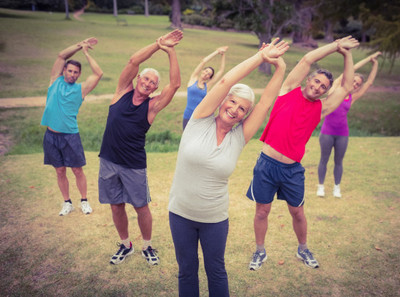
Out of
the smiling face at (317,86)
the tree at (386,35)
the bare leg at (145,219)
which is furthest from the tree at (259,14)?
the bare leg at (145,219)

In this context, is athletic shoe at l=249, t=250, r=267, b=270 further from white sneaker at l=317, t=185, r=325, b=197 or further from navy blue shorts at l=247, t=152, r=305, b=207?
white sneaker at l=317, t=185, r=325, b=197

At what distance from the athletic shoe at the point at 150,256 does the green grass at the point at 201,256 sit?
0.07m

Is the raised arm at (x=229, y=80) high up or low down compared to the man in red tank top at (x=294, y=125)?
up

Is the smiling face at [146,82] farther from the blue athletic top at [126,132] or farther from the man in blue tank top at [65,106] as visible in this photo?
the man in blue tank top at [65,106]

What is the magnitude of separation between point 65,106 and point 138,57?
1679mm

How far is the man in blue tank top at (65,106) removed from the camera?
4328mm

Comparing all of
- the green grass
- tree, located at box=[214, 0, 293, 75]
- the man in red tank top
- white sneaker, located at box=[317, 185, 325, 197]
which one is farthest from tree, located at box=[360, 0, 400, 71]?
the man in red tank top

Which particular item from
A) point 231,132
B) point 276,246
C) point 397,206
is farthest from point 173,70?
point 397,206

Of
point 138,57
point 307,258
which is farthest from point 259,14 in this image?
point 307,258

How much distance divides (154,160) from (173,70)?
187 inches

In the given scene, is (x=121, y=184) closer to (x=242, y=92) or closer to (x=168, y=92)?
(x=168, y=92)

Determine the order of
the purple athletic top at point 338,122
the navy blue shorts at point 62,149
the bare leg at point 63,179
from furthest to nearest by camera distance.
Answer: the purple athletic top at point 338,122
the bare leg at point 63,179
the navy blue shorts at point 62,149

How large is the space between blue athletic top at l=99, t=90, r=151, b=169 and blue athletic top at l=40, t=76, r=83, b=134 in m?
1.33

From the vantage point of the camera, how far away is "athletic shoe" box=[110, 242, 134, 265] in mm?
3742
